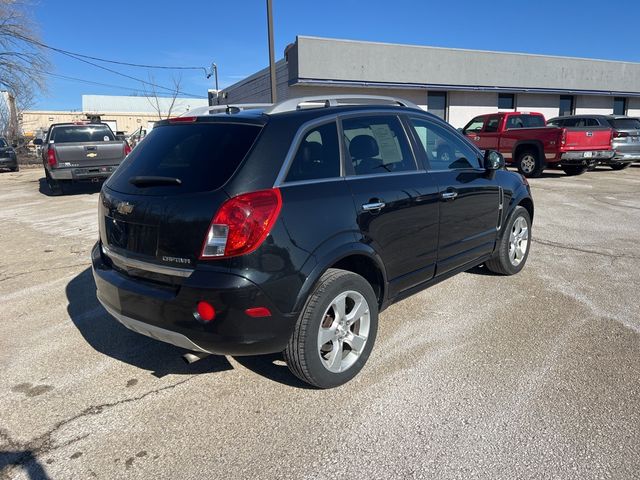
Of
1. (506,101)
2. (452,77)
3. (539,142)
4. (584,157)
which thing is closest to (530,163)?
(539,142)

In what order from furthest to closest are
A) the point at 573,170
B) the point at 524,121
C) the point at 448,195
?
1. the point at 573,170
2. the point at 524,121
3. the point at 448,195

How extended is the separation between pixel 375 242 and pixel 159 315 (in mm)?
1442

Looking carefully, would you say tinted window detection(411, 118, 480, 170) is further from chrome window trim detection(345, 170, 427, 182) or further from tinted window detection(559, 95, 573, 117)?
tinted window detection(559, 95, 573, 117)

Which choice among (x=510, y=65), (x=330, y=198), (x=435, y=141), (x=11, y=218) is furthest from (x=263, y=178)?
(x=510, y=65)

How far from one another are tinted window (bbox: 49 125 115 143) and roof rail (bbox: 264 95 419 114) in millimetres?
10369

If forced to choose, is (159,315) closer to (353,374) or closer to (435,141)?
(353,374)

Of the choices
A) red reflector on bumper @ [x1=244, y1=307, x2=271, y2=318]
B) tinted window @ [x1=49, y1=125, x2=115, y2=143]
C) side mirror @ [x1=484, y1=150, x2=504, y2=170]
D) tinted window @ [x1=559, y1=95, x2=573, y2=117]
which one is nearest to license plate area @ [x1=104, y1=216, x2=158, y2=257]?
red reflector on bumper @ [x1=244, y1=307, x2=271, y2=318]

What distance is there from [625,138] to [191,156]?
54.1 feet

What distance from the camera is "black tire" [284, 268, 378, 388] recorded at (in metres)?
2.91

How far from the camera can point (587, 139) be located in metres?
14.0

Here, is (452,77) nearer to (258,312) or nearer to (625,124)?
(625,124)

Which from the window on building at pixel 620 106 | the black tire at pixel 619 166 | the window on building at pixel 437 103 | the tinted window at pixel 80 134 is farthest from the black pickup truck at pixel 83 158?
the window on building at pixel 620 106

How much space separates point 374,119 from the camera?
3672 mm

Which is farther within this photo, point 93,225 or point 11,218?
point 11,218
